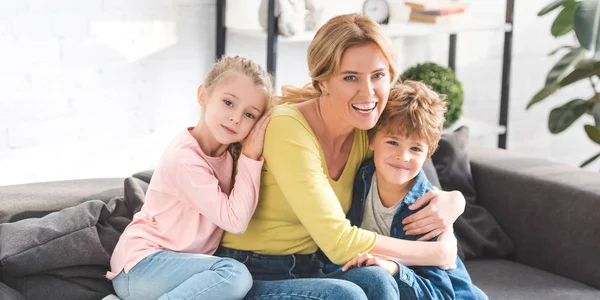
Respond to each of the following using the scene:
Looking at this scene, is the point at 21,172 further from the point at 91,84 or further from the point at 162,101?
the point at 162,101

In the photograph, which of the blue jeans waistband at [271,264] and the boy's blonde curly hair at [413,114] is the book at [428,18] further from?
the blue jeans waistband at [271,264]

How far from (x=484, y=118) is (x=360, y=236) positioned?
95.0 inches

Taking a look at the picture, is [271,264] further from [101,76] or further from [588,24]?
[588,24]

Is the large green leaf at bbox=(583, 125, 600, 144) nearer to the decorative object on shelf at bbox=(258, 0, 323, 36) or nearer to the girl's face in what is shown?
the decorative object on shelf at bbox=(258, 0, 323, 36)

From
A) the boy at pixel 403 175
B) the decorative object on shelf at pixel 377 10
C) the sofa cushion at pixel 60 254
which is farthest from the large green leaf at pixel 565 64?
the sofa cushion at pixel 60 254

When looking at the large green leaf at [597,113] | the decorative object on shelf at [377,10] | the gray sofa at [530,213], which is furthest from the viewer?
the decorative object on shelf at [377,10]

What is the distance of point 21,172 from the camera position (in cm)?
292

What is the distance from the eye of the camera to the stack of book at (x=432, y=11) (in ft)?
11.9

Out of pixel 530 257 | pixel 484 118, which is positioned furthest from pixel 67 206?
pixel 484 118

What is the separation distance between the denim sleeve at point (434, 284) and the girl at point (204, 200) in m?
0.37

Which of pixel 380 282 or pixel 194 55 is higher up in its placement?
pixel 194 55

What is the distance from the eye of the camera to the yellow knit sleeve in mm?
2021

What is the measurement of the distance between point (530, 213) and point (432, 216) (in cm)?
73

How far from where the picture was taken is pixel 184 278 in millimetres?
1988
